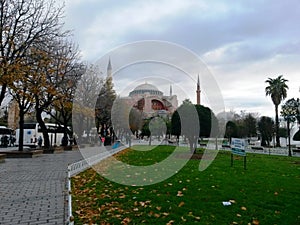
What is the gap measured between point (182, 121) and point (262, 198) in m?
14.6

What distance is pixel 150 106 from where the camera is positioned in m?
58.8

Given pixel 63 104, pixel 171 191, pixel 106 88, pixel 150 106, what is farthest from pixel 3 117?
pixel 171 191

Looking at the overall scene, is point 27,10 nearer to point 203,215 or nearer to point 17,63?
point 17,63

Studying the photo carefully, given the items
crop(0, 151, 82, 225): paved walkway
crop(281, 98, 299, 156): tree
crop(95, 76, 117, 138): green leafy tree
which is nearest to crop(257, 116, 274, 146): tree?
crop(281, 98, 299, 156): tree

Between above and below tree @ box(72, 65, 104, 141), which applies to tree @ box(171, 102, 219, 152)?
below

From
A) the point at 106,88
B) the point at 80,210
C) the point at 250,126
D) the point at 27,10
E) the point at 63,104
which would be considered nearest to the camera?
the point at 80,210

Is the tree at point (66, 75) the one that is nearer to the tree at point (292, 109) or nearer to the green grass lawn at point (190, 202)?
the green grass lawn at point (190, 202)

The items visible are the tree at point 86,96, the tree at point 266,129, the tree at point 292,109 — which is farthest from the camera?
the tree at point 266,129

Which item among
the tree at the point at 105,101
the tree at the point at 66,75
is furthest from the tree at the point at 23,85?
the tree at the point at 105,101

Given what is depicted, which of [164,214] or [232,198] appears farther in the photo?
[232,198]

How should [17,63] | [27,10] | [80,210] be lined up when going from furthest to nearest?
[27,10] < [17,63] < [80,210]

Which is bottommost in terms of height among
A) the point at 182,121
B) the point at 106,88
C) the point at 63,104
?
the point at 182,121

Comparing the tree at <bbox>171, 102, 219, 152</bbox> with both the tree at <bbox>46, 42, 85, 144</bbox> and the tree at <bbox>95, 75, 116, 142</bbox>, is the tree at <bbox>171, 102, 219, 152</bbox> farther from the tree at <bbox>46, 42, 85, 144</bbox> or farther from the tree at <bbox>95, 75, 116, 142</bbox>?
the tree at <bbox>95, 75, 116, 142</bbox>

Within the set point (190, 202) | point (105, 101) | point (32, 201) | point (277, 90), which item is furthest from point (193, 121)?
point (277, 90)
